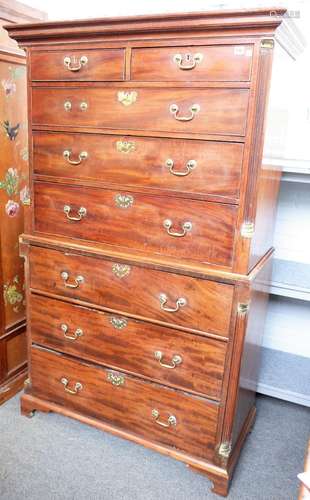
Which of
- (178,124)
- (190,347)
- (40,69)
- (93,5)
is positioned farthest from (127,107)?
(93,5)

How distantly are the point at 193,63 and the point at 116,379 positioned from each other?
3.93ft

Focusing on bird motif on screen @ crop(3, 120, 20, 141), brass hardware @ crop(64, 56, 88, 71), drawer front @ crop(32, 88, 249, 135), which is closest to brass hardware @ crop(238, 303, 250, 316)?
drawer front @ crop(32, 88, 249, 135)

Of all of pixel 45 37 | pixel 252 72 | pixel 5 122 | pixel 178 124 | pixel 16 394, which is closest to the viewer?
pixel 252 72

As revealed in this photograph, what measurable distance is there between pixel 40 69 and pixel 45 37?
A: 0.36 ft

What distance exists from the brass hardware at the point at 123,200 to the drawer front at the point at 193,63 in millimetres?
390

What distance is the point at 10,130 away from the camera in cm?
191

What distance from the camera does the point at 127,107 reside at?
1.43 metres

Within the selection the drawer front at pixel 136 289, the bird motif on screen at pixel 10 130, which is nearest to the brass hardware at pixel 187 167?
the drawer front at pixel 136 289

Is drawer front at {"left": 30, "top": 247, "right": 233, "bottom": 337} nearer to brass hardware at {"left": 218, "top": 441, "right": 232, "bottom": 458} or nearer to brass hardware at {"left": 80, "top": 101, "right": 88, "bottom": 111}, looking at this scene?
brass hardware at {"left": 218, "top": 441, "right": 232, "bottom": 458}

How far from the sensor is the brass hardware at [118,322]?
1629 millimetres

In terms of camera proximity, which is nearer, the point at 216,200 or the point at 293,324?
the point at 216,200

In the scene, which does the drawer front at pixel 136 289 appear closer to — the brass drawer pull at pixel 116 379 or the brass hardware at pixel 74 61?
the brass drawer pull at pixel 116 379

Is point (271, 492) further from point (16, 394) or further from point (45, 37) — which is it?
point (45, 37)

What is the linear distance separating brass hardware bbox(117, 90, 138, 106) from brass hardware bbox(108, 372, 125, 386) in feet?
3.39
